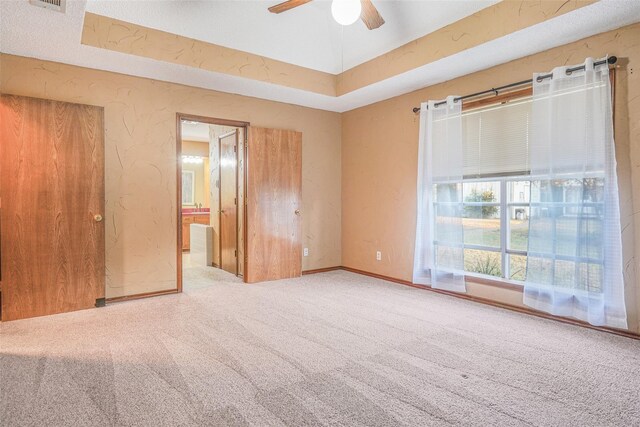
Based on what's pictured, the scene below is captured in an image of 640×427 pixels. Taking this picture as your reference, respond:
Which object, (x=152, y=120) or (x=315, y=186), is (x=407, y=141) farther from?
(x=152, y=120)

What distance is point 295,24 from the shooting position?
3953mm

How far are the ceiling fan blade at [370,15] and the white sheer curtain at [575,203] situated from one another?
1.61 metres

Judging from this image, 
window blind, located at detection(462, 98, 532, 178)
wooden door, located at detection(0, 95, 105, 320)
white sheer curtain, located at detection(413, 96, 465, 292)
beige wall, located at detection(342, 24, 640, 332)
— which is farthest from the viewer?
white sheer curtain, located at detection(413, 96, 465, 292)

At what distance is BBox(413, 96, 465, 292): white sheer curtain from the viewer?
3930mm

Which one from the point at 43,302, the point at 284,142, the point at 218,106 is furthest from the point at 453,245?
the point at 43,302

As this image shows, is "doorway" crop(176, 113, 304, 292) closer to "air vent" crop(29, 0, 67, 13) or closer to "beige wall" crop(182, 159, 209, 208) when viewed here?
"air vent" crop(29, 0, 67, 13)

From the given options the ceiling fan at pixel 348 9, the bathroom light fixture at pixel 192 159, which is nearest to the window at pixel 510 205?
the ceiling fan at pixel 348 9

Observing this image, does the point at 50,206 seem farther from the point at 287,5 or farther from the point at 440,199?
the point at 440,199

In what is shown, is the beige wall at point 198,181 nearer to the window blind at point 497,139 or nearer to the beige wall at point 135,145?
the beige wall at point 135,145

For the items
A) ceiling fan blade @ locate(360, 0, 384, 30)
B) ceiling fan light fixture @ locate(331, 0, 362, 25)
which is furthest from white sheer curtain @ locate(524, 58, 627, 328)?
ceiling fan light fixture @ locate(331, 0, 362, 25)

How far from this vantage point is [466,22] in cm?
331

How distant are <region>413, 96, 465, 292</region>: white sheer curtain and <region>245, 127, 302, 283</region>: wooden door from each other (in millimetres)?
1770

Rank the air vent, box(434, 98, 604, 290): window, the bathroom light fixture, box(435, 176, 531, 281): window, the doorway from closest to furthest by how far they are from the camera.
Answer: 1. the air vent
2. box(434, 98, 604, 290): window
3. box(435, 176, 531, 281): window
4. the doorway
5. the bathroom light fixture

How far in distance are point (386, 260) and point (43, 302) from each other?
3.93 metres
